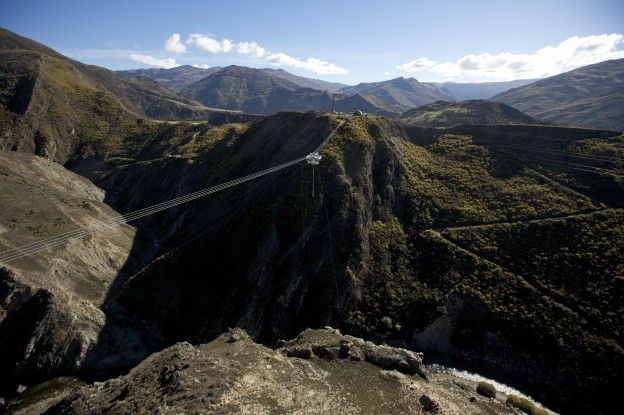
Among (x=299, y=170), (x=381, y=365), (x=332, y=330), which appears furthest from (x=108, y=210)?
(x=381, y=365)

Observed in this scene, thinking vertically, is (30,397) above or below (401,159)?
below

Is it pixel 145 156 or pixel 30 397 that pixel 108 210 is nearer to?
pixel 145 156

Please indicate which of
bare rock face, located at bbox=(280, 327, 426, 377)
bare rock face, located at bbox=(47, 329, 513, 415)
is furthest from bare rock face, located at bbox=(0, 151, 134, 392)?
bare rock face, located at bbox=(280, 327, 426, 377)

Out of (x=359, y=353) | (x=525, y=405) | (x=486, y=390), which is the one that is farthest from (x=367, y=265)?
(x=525, y=405)

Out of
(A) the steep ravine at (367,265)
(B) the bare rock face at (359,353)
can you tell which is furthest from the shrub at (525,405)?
(B) the bare rock face at (359,353)

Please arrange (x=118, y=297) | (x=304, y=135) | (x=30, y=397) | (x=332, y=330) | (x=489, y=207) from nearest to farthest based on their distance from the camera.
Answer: (x=30, y=397) → (x=332, y=330) → (x=118, y=297) → (x=489, y=207) → (x=304, y=135)

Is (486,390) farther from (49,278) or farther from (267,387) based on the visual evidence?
(49,278)

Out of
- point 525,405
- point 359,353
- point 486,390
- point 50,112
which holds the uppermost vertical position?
point 50,112
